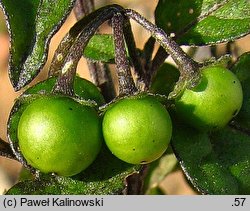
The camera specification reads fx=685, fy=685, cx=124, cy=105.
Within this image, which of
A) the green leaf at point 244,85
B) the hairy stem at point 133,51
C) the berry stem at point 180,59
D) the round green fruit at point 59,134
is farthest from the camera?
the green leaf at point 244,85

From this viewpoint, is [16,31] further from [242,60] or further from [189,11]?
[242,60]

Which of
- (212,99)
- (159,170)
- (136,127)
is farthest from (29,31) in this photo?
(159,170)

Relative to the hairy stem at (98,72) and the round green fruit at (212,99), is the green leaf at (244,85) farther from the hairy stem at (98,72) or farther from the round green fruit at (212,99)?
the hairy stem at (98,72)

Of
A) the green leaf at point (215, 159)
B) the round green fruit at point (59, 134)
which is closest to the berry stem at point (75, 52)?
the round green fruit at point (59, 134)

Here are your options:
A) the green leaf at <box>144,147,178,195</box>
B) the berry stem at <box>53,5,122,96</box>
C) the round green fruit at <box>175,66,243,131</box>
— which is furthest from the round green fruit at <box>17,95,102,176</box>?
the green leaf at <box>144,147,178,195</box>

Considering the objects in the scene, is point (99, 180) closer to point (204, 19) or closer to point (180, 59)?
point (180, 59)
